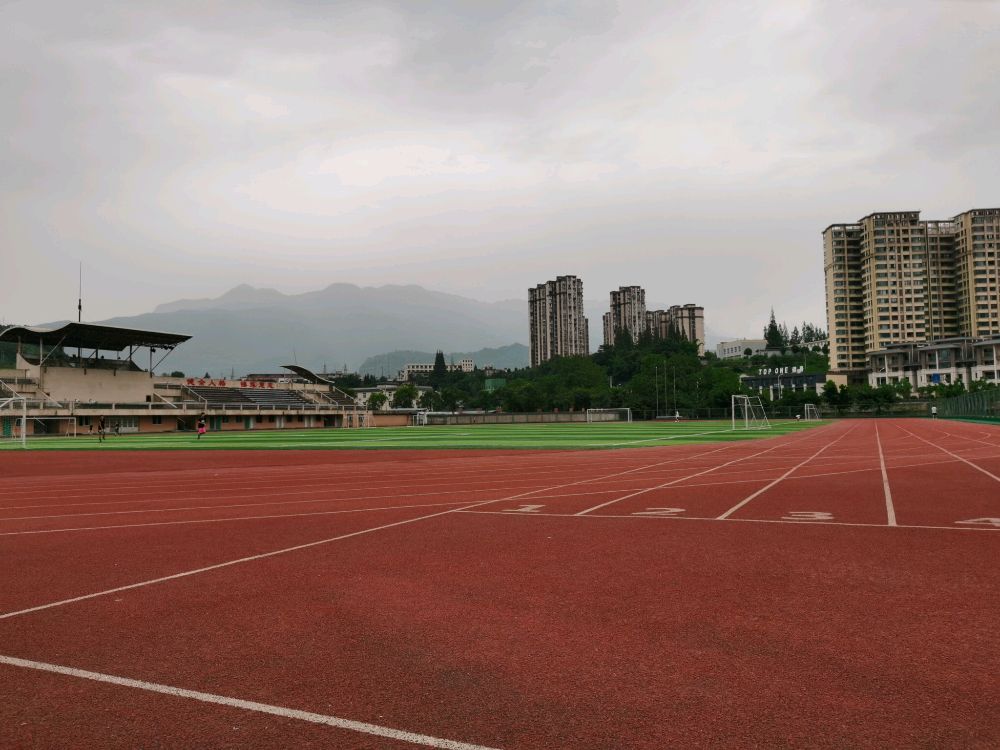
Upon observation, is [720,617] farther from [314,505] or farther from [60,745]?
[314,505]

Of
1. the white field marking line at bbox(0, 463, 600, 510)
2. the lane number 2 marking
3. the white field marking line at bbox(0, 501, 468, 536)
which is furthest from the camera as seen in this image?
the white field marking line at bbox(0, 463, 600, 510)

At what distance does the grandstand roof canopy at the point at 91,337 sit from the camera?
70.8 m

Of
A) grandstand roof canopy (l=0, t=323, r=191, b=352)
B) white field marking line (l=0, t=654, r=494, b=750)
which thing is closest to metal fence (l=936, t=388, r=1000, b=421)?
white field marking line (l=0, t=654, r=494, b=750)

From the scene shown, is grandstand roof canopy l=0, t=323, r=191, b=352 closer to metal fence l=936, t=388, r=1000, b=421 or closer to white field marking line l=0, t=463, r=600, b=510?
white field marking line l=0, t=463, r=600, b=510

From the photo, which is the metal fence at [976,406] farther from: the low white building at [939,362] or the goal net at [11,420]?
the goal net at [11,420]

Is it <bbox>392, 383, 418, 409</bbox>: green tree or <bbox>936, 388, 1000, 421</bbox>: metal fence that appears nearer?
<bbox>936, 388, 1000, 421</bbox>: metal fence

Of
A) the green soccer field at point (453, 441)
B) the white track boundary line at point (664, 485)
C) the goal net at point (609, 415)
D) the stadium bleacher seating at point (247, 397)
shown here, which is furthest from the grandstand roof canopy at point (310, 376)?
the white track boundary line at point (664, 485)

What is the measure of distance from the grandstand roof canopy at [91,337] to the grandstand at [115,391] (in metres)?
0.09

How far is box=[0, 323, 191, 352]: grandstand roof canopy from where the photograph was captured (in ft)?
232

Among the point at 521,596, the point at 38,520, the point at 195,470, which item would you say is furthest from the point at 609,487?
the point at 195,470

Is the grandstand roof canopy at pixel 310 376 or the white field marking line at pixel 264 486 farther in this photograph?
the grandstand roof canopy at pixel 310 376

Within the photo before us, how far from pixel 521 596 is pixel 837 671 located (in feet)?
9.40

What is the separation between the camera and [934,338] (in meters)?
160

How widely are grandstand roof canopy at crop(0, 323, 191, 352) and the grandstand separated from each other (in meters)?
0.09
